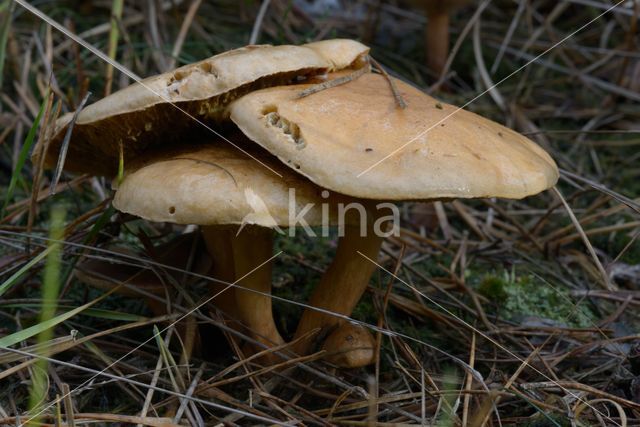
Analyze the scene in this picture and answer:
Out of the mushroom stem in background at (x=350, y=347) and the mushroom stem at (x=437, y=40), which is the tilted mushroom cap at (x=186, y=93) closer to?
the mushroom stem in background at (x=350, y=347)

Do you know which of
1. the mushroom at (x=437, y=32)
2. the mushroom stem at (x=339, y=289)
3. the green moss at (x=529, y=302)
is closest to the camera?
the mushroom stem at (x=339, y=289)

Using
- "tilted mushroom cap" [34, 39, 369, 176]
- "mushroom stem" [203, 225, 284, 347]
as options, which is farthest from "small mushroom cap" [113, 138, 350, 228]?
"mushroom stem" [203, 225, 284, 347]

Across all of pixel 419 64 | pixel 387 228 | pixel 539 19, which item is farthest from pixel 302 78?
pixel 539 19

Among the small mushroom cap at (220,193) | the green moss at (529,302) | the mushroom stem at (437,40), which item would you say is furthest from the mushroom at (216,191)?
the mushroom stem at (437,40)

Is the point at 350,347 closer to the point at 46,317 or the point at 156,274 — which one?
the point at 156,274

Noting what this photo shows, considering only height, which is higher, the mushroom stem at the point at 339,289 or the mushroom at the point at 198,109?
the mushroom at the point at 198,109

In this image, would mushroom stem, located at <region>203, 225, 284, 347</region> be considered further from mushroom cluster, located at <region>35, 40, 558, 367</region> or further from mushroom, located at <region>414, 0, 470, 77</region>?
mushroom, located at <region>414, 0, 470, 77</region>

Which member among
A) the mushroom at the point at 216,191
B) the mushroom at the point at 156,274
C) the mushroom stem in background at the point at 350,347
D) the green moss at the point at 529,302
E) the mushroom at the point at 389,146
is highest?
the mushroom at the point at 389,146

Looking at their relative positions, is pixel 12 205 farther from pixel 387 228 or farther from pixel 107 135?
pixel 387 228

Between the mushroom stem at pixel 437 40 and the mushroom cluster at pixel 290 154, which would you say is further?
the mushroom stem at pixel 437 40

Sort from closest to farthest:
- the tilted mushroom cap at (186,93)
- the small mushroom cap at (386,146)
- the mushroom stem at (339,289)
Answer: the small mushroom cap at (386,146) → the tilted mushroom cap at (186,93) → the mushroom stem at (339,289)
